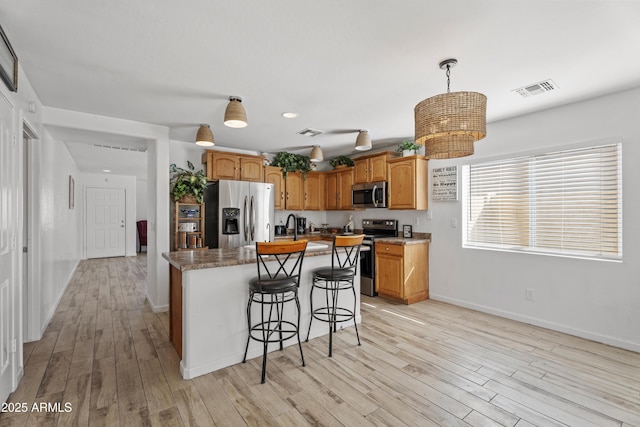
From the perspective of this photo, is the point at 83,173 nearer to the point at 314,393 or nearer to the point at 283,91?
the point at 283,91

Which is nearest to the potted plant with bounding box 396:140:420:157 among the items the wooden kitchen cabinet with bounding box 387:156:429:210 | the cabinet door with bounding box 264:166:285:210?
the wooden kitchen cabinet with bounding box 387:156:429:210

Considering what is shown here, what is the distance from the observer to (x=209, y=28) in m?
1.87

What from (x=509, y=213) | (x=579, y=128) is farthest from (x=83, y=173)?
(x=579, y=128)

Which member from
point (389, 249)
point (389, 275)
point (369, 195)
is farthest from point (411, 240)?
point (369, 195)

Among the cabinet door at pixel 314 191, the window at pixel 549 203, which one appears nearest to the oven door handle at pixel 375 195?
the window at pixel 549 203

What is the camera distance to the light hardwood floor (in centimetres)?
187

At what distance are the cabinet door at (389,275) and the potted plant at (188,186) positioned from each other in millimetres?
2788

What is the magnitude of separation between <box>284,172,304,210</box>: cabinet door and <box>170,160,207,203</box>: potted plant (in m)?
1.68

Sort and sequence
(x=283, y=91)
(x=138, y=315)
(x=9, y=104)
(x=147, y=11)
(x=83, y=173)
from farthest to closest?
(x=83, y=173) → (x=138, y=315) → (x=283, y=91) → (x=9, y=104) → (x=147, y=11)

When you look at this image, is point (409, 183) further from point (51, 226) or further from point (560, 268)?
point (51, 226)

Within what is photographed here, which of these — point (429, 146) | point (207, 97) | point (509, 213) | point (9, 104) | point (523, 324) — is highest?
point (207, 97)

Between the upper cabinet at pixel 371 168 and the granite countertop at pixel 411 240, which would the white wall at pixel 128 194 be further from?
the granite countertop at pixel 411 240

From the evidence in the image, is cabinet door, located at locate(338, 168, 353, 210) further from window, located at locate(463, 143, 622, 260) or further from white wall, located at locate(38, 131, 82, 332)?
white wall, located at locate(38, 131, 82, 332)

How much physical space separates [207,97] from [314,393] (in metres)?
2.78
